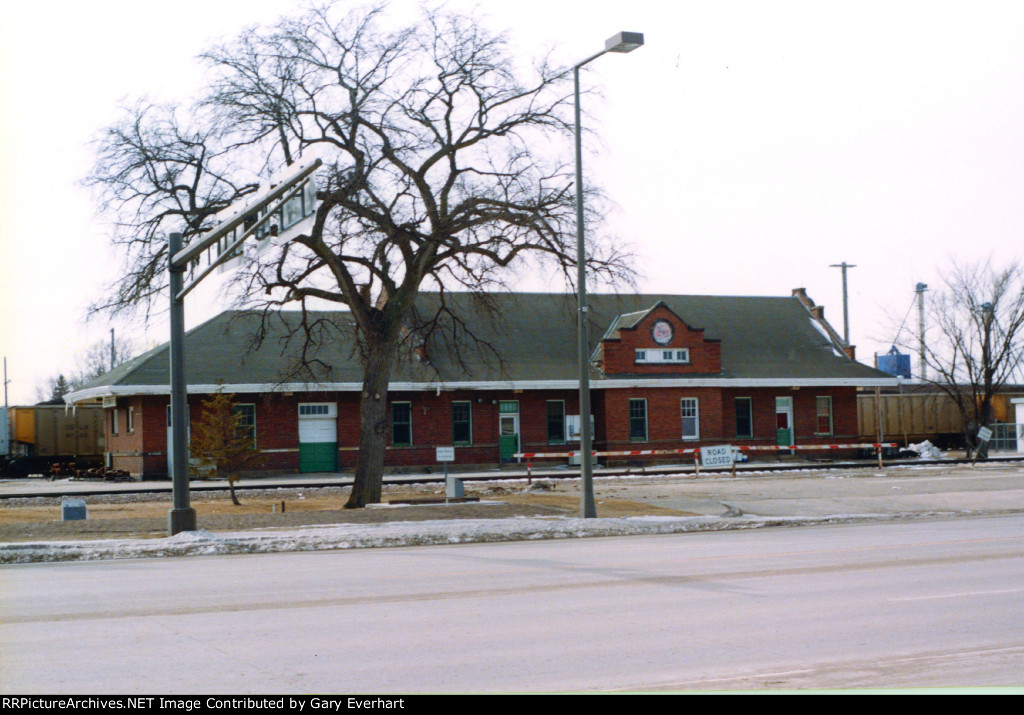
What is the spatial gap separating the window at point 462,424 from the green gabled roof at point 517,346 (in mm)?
1531

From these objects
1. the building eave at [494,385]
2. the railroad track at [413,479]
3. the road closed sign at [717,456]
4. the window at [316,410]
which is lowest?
the railroad track at [413,479]

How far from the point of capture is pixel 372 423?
24.9m

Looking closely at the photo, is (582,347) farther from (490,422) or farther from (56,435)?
(56,435)

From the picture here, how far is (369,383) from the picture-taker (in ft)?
81.5

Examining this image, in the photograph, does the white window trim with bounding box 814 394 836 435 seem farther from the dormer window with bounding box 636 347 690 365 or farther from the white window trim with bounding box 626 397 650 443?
the white window trim with bounding box 626 397 650 443

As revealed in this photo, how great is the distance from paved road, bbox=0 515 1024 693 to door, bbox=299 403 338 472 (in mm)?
24550

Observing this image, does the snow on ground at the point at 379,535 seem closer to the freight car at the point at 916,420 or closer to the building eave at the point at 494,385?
the building eave at the point at 494,385

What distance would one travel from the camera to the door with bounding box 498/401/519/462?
4303cm

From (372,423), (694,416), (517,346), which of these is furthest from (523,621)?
(694,416)

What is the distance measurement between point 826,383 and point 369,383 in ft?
89.3

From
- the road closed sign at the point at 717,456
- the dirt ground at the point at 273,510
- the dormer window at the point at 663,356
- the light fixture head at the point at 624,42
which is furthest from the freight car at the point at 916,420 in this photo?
the light fixture head at the point at 624,42

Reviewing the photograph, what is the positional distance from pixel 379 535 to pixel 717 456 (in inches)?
775

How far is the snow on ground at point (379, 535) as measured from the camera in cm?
1614
